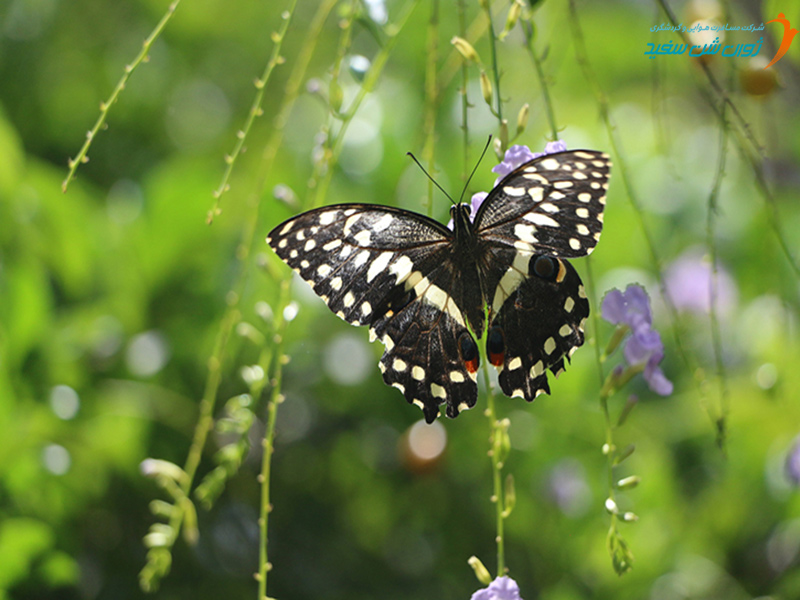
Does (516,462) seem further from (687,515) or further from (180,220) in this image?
(180,220)

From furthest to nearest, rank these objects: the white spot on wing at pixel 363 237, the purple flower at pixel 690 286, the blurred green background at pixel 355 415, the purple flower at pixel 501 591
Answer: the purple flower at pixel 690 286 < the blurred green background at pixel 355 415 < the white spot on wing at pixel 363 237 < the purple flower at pixel 501 591

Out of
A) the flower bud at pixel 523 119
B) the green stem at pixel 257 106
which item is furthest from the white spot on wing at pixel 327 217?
the flower bud at pixel 523 119

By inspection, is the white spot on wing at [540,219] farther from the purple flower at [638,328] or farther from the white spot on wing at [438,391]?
the white spot on wing at [438,391]

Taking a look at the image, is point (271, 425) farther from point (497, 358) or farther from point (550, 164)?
point (550, 164)

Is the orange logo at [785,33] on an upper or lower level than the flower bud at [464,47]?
upper


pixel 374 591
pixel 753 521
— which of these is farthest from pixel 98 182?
pixel 753 521

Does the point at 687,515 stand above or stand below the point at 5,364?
below

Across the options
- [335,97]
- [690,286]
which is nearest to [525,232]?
[335,97]
